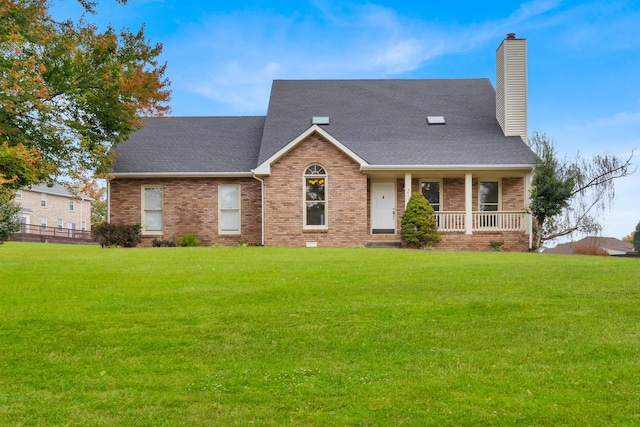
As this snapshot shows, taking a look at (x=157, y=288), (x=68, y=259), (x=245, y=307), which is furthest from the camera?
(x=68, y=259)

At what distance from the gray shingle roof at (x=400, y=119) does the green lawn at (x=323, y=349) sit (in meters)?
11.2

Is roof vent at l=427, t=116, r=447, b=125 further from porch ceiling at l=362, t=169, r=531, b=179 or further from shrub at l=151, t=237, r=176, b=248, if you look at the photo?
shrub at l=151, t=237, r=176, b=248

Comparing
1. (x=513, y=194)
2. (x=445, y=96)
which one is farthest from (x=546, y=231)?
(x=445, y=96)

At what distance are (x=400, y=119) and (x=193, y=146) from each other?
9265 mm

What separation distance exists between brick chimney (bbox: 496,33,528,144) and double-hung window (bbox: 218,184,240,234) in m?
11.8

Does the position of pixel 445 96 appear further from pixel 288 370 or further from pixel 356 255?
pixel 288 370

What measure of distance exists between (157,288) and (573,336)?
286 inches

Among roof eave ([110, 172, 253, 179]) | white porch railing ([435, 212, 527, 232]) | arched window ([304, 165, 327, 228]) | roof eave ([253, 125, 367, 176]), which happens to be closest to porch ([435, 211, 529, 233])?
white porch railing ([435, 212, 527, 232])

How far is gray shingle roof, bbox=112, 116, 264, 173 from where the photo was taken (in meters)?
23.5

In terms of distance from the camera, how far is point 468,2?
1697 centimetres

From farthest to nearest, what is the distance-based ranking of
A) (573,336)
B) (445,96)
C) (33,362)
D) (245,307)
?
(445,96) < (245,307) < (573,336) < (33,362)

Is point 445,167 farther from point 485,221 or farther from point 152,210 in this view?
point 152,210

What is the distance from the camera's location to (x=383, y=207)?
23.5 metres

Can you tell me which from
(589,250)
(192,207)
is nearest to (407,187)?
(589,250)
